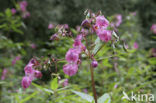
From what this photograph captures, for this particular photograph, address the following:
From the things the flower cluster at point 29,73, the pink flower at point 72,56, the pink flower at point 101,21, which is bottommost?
the flower cluster at point 29,73

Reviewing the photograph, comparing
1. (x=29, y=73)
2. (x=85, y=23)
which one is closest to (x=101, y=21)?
(x=85, y=23)

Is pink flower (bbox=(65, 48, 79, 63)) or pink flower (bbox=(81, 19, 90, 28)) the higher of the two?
pink flower (bbox=(81, 19, 90, 28))

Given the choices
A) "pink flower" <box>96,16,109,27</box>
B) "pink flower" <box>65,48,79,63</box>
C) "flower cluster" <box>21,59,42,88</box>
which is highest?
"pink flower" <box>96,16,109,27</box>

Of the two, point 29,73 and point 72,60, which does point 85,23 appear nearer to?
point 72,60

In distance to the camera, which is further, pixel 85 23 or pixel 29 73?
pixel 29 73

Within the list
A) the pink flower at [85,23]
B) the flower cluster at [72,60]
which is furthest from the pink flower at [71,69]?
the pink flower at [85,23]

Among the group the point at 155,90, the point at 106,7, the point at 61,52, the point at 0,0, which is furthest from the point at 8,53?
the point at 155,90

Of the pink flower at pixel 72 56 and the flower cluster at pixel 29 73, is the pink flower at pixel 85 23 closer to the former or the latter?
the pink flower at pixel 72 56

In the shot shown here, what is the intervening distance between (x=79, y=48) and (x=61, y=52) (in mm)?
1915

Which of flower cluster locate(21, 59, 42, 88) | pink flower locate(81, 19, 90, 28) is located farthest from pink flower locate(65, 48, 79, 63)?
flower cluster locate(21, 59, 42, 88)

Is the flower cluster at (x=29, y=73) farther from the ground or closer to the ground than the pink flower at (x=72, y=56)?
closer to the ground

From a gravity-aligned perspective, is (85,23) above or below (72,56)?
above

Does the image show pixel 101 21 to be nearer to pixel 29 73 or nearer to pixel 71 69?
pixel 71 69

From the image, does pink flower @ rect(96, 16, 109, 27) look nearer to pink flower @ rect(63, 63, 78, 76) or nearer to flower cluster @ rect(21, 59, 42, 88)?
pink flower @ rect(63, 63, 78, 76)
